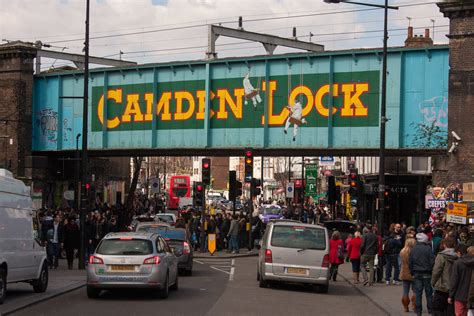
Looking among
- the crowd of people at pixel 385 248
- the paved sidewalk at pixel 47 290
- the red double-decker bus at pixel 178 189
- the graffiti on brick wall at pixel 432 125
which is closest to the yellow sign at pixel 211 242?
the crowd of people at pixel 385 248

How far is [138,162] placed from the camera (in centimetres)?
6762

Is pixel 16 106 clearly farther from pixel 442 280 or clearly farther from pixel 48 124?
pixel 442 280

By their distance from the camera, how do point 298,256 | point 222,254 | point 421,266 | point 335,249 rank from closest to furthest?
point 421,266 → point 298,256 → point 335,249 → point 222,254

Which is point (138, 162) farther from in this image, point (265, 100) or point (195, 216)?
point (265, 100)

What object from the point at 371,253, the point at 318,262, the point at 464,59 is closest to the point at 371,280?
the point at 371,253

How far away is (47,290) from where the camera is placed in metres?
21.3

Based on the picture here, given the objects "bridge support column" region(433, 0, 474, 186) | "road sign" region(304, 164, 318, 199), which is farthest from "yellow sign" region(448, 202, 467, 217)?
"road sign" region(304, 164, 318, 199)

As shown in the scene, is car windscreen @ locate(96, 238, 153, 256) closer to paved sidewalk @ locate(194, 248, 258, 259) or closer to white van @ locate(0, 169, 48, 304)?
white van @ locate(0, 169, 48, 304)

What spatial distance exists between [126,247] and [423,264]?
625 centimetres

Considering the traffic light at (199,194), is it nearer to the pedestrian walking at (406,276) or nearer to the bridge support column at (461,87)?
the bridge support column at (461,87)

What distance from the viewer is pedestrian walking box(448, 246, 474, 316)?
1308cm

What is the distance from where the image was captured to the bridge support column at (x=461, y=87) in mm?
33844

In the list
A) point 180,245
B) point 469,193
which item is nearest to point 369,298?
point 180,245

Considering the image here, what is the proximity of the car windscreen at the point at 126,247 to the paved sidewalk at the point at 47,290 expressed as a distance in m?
1.63
